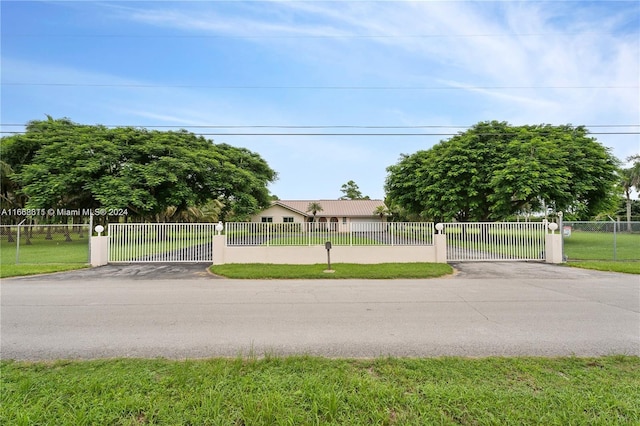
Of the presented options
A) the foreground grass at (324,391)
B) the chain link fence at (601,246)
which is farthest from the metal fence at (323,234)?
the foreground grass at (324,391)

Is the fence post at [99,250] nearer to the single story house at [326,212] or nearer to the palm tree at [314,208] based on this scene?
the single story house at [326,212]

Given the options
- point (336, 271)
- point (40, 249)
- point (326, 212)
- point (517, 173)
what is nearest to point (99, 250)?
point (336, 271)

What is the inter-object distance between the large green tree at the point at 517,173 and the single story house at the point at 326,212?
1836 centimetres

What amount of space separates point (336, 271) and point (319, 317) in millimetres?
5112

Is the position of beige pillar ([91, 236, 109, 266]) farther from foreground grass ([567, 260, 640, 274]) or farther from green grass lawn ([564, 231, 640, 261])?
green grass lawn ([564, 231, 640, 261])

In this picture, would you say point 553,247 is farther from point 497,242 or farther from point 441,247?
point 441,247

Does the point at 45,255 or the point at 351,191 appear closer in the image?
the point at 45,255

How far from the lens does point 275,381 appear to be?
307 centimetres

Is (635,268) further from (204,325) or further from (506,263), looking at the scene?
(204,325)

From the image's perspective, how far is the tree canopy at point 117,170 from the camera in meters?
21.8

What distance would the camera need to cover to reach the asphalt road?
4.11m

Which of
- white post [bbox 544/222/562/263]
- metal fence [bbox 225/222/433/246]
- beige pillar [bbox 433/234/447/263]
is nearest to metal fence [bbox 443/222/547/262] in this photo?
white post [bbox 544/222/562/263]

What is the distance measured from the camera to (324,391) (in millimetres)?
2863

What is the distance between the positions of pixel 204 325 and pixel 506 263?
12401 millimetres
